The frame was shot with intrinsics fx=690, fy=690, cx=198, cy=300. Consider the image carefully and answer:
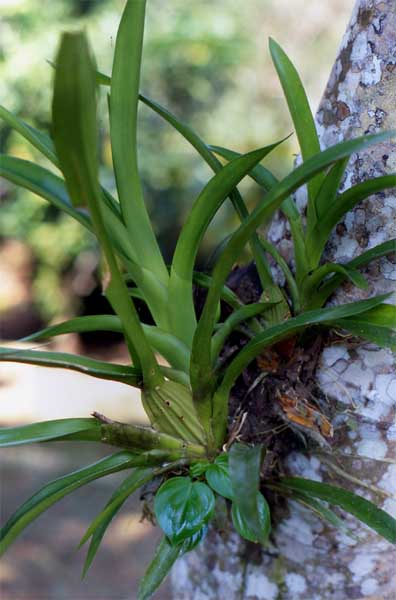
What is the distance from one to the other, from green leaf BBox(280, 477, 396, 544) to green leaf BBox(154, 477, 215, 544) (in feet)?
0.33

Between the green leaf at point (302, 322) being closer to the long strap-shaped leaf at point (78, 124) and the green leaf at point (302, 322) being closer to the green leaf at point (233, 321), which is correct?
the green leaf at point (233, 321)

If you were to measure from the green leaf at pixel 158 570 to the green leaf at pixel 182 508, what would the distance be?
0.19ft

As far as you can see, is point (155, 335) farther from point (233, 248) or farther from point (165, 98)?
point (165, 98)

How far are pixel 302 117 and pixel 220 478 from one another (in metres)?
0.34

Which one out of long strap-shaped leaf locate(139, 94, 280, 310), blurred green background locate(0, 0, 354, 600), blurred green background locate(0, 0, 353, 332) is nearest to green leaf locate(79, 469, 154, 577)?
long strap-shaped leaf locate(139, 94, 280, 310)

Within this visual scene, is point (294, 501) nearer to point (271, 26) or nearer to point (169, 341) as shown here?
point (169, 341)

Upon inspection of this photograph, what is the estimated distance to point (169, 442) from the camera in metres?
0.63

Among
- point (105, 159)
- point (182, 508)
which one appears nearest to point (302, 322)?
point (182, 508)

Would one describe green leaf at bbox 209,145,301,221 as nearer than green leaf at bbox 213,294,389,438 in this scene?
No

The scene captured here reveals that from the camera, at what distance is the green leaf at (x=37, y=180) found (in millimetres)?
502

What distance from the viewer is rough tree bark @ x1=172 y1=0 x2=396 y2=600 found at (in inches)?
25.3

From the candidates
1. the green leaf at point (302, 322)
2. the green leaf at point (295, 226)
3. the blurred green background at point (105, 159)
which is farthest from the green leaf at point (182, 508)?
the blurred green background at point (105, 159)

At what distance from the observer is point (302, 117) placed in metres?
0.65

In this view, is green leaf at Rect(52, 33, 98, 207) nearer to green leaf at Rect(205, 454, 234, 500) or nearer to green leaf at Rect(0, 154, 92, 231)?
green leaf at Rect(0, 154, 92, 231)
